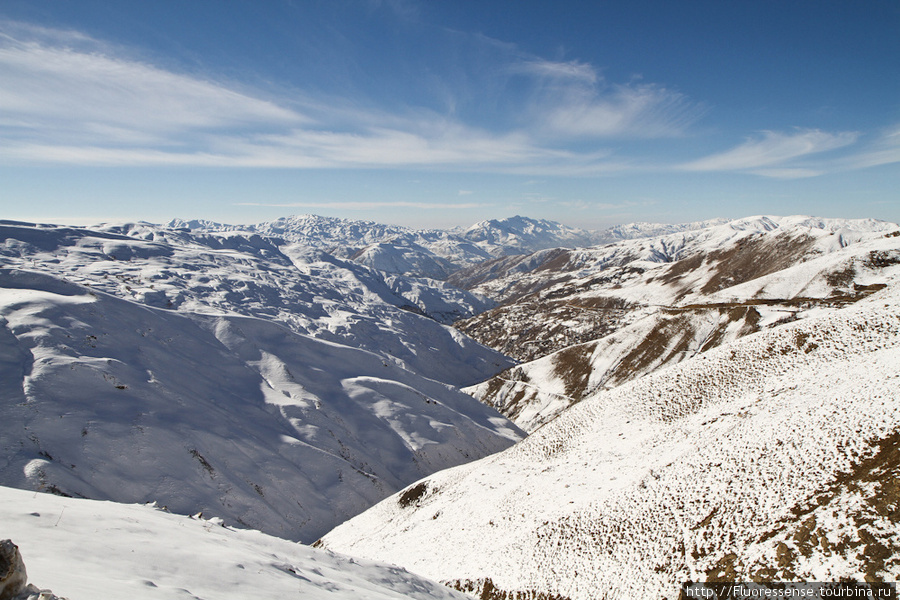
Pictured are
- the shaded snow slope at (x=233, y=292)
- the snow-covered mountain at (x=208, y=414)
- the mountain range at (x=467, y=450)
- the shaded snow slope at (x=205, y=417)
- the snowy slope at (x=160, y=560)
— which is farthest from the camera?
the shaded snow slope at (x=233, y=292)

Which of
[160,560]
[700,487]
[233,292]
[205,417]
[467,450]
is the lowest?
[467,450]

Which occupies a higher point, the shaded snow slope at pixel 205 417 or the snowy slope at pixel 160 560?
the snowy slope at pixel 160 560

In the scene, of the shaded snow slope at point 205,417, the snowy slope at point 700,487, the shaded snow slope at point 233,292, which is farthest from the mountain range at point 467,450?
the shaded snow slope at point 233,292

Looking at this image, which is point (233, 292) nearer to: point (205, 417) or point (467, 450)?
point (205, 417)

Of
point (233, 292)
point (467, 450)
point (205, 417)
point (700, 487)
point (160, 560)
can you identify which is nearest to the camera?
point (160, 560)

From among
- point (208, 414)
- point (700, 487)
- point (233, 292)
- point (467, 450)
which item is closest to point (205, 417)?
point (208, 414)

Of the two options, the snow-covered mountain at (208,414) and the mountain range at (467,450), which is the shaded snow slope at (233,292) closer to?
the snow-covered mountain at (208,414)

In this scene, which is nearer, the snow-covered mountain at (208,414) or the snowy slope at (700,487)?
the snowy slope at (700,487)
